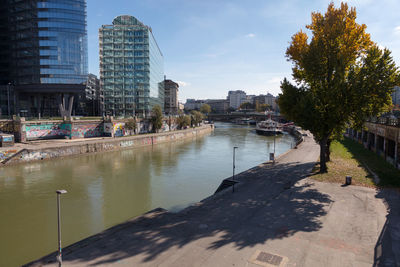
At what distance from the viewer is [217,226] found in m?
12.4

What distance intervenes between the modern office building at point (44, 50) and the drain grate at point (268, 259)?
75180 millimetres

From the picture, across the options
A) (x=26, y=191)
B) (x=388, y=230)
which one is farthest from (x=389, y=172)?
(x=26, y=191)

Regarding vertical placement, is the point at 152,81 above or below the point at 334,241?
above

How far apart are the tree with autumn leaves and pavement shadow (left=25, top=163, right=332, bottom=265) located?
6678 millimetres

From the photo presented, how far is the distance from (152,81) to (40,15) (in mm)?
36236

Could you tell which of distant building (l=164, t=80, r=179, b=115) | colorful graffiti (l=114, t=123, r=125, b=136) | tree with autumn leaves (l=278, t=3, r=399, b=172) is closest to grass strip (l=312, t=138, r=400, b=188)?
tree with autumn leaves (l=278, t=3, r=399, b=172)

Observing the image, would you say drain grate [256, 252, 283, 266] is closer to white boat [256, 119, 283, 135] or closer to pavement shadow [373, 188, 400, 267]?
pavement shadow [373, 188, 400, 267]

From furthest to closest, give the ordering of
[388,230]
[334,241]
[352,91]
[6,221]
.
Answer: [352,91]
[6,221]
[388,230]
[334,241]

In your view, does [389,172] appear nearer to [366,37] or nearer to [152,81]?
[366,37]

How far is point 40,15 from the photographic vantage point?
6862 cm

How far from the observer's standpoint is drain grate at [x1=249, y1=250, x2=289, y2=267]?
9.18m

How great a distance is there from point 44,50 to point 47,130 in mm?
34516

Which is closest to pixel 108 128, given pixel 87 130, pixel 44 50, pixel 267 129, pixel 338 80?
pixel 87 130

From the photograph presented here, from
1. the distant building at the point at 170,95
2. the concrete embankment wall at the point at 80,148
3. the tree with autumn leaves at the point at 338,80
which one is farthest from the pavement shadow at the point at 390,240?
the distant building at the point at 170,95
